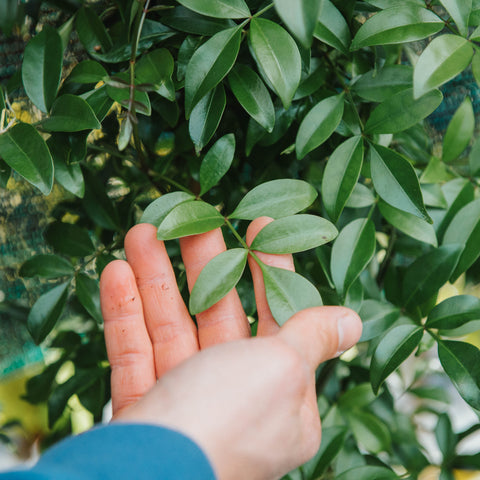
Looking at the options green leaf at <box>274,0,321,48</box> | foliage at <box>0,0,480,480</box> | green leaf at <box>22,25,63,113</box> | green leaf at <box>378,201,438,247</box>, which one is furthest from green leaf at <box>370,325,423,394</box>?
green leaf at <box>22,25,63,113</box>

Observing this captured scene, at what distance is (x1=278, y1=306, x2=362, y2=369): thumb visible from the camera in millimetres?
459

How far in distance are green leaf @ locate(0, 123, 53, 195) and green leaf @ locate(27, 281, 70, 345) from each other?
0.20m

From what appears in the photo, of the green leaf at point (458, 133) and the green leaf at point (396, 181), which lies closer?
the green leaf at point (396, 181)

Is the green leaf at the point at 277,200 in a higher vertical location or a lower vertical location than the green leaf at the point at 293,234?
higher

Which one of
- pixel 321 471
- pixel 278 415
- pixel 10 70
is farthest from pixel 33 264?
pixel 321 471

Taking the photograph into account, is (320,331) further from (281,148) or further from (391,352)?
(281,148)

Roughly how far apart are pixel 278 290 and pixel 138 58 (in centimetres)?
30

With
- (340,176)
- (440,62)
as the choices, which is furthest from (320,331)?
(440,62)

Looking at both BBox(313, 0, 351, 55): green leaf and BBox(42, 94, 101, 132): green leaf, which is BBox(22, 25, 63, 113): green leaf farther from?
BBox(313, 0, 351, 55): green leaf

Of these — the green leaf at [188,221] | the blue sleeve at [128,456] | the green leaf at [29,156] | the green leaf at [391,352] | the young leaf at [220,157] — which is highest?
the green leaf at [29,156]

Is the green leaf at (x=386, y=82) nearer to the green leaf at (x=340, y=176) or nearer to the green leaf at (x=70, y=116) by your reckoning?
the green leaf at (x=340, y=176)

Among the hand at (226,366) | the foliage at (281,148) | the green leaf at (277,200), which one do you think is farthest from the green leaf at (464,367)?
the green leaf at (277,200)

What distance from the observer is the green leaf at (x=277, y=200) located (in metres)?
0.51

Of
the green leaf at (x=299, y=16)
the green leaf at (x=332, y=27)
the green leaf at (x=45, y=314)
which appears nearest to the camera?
the green leaf at (x=299, y=16)
